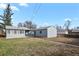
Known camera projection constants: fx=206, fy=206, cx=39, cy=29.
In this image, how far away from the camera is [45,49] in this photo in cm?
288

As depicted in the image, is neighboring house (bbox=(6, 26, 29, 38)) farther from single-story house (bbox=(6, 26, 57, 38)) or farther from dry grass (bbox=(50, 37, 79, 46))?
dry grass (bbox=(50, 37, 79, 46))

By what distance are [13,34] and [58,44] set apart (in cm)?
65

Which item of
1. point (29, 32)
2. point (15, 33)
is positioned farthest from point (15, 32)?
point (29, 32)

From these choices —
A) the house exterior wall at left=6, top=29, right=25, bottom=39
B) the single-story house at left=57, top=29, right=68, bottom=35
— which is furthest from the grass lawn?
the single-story house at left=57, top=29, right=68, bottom=35

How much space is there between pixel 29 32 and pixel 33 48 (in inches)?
9.1

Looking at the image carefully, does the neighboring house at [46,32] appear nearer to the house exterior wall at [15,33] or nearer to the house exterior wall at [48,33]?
the house exterior wall at [48,33]

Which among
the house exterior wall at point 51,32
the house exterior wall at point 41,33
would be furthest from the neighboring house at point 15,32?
the house exterior wall at point 51,32

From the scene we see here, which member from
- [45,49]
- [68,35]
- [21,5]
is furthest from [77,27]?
[21,5]

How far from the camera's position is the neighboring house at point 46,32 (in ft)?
9.41

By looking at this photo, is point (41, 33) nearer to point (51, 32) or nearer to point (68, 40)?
point (51, 32)

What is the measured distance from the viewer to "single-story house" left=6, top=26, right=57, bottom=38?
2873 millimetres

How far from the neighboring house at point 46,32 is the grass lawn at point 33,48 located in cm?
7

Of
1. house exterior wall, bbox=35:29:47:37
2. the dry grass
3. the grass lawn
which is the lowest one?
the grass lawn

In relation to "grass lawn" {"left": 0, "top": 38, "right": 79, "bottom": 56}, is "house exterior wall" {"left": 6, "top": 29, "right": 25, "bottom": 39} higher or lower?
higher
